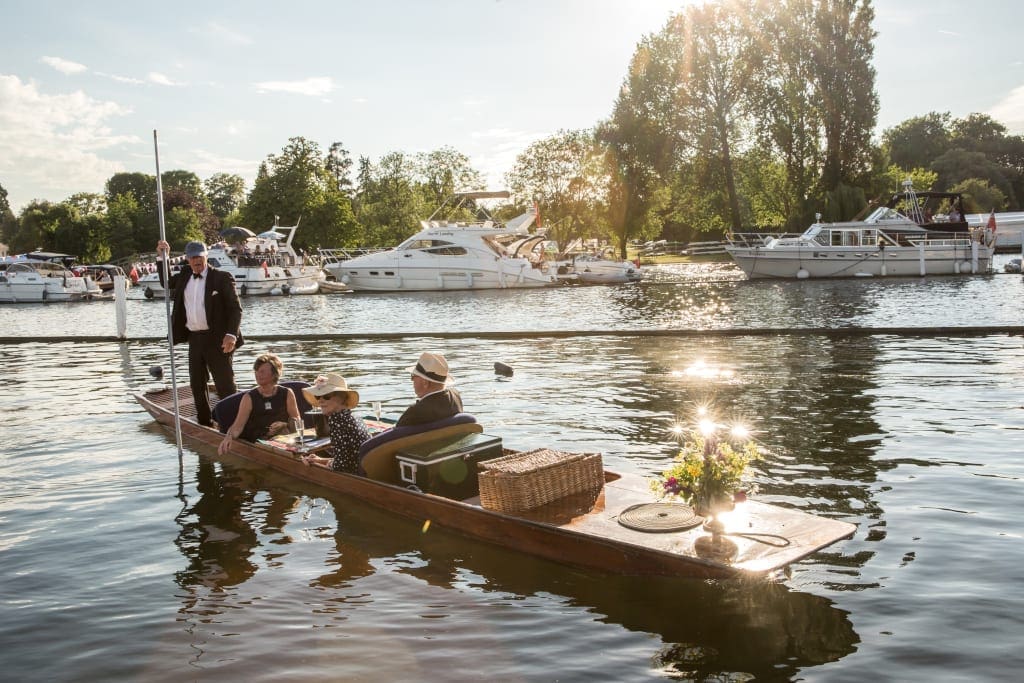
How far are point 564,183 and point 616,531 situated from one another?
215 ft

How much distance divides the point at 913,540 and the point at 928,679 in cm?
259

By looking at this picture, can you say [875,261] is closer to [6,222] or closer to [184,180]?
[184,180]

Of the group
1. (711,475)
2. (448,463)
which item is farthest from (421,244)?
(711,475)

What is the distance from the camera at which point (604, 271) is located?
5856 centimetres

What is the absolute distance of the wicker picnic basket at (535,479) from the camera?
7.42 metres

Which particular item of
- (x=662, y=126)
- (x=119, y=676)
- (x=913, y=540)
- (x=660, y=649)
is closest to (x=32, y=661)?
(x=119, y=676)

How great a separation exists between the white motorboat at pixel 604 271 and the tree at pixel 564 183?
30.9ft

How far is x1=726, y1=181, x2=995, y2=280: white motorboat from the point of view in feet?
168

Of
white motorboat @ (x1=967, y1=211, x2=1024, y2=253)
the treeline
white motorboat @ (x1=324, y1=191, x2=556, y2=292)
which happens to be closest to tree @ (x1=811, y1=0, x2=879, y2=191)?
the treeline

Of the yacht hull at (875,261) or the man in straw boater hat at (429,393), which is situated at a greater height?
the yacht hull at (875,261)

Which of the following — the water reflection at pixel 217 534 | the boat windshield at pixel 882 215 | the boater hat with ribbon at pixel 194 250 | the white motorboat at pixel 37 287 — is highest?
the boat windshield at pixel 882 215

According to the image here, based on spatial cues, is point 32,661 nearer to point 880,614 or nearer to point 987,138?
point 880,614

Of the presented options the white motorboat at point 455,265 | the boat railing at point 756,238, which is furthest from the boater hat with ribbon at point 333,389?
the white motorboat at point 455,265

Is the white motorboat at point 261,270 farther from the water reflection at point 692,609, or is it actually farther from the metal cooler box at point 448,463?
the water reflection at point 692,609
